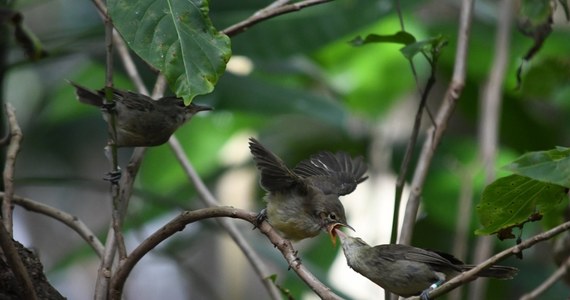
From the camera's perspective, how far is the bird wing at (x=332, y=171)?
338cm

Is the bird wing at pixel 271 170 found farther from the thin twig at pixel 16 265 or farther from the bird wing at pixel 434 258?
the thin twig at pixel 16 265

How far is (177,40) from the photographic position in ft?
6.91

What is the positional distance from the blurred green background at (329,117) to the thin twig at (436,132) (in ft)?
3.72

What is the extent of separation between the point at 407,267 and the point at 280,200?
0.84 meters

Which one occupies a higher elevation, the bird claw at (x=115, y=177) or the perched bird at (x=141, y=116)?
the perched bird at (x=141, y=116)

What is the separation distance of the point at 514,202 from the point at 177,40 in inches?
33.4

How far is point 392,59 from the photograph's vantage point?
5.18m

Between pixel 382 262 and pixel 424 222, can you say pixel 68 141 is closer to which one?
pixel 424 222

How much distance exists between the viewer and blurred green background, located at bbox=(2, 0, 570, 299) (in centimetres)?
421

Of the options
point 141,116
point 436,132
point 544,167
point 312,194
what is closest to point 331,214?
point 312,194

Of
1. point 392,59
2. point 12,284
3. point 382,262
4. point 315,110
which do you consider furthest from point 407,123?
point 12,284

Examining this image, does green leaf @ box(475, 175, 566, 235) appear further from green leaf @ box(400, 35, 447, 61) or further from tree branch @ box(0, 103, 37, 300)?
tree branch @ box(0, 103, 37, 300)

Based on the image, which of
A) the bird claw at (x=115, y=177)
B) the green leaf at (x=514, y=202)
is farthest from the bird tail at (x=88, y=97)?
the green leaf at (x=514, y=202)

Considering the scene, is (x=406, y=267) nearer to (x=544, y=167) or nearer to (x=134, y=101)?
(x=544, y=167)
